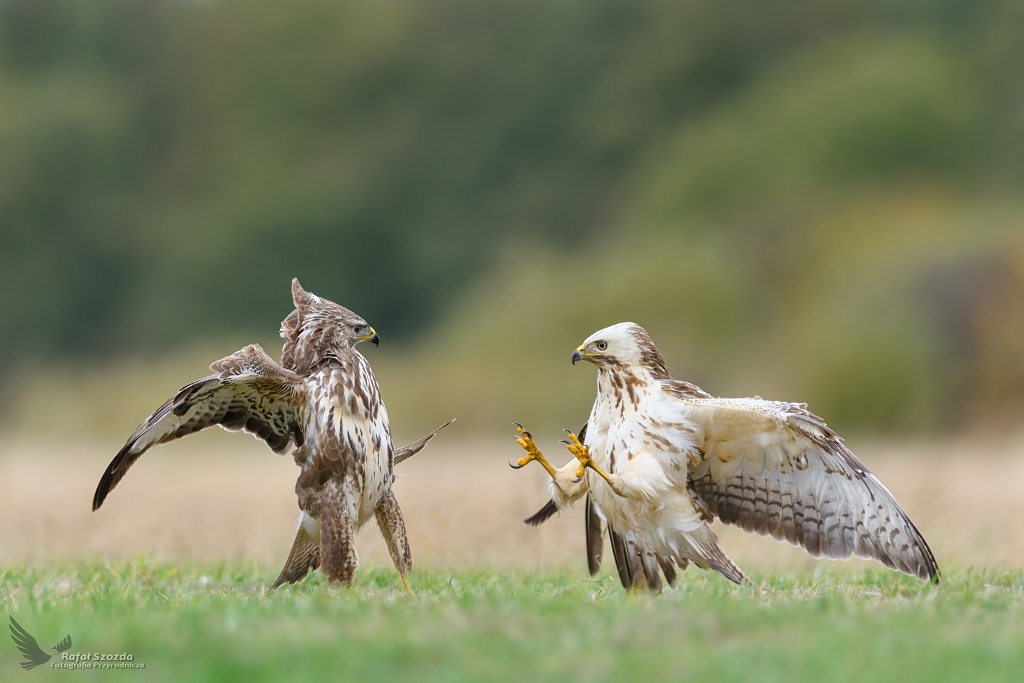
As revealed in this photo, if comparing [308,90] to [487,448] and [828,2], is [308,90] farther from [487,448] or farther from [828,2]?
[487,448]

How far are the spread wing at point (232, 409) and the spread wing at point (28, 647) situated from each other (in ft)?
4.44

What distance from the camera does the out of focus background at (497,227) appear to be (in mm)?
15758

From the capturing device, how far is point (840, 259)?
25.2m

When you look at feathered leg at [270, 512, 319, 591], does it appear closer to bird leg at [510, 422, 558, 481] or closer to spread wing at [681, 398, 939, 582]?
bird leg at [510, 422, 558, 481]

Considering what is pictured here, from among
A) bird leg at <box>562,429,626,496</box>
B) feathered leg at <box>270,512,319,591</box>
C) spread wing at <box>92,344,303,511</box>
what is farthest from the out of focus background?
bird leg at <box>562,429,626,496</box>

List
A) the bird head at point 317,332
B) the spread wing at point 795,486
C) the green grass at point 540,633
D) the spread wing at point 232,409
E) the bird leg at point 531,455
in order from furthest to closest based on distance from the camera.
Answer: the bird head at point 317,332
the bird leg at point 531,455
the spread wing at point 795,486
the spread wing at point 232,409
the green grass at point 540,633

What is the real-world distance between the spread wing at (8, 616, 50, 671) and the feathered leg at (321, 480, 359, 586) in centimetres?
166

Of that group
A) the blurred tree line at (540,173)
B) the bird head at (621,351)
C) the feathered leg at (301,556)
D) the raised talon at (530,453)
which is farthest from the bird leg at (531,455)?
the blurred tree line at (540,173)

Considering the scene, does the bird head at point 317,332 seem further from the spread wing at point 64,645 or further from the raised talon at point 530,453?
the spread wing at point 64,645

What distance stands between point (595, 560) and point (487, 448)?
37.7 feet

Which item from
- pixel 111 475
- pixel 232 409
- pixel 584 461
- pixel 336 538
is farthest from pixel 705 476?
pixel 111 475

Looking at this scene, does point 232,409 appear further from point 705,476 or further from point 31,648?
point 705,476

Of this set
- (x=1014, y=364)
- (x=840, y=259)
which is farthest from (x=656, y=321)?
(x=1014, y=364)

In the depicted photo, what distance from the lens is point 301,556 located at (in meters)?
6.50
